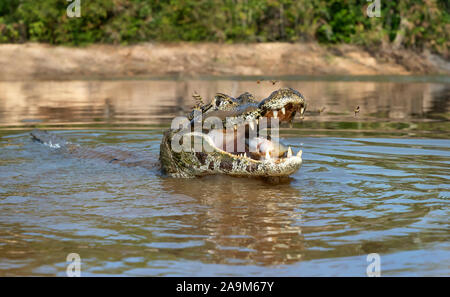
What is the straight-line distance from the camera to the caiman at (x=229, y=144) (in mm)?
6160

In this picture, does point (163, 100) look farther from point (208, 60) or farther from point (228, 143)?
point (228, 143)

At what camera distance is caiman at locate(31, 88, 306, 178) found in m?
6.16

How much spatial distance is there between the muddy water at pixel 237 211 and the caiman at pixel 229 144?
0.17 metres

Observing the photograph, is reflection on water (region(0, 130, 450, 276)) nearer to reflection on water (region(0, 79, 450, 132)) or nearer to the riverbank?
reflection on water (region(0, 79, 450, 132))

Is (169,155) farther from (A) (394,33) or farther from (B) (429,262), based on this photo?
(A) (394,33)

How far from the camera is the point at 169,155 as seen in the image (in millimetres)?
6965

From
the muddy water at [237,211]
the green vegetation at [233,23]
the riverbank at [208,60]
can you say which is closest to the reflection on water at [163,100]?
the riverbank at [208,60]

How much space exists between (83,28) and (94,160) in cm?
2254

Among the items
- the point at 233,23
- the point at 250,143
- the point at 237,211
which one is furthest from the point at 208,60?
the point at 237,211

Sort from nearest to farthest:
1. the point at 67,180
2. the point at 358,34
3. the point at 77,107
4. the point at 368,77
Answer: the point at 67,180
the point at 77,107
the point at 368,77
the point at 358,34

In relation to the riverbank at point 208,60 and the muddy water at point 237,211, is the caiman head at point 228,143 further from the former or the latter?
the riverbank at point 208,60

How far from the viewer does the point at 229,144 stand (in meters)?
6.71

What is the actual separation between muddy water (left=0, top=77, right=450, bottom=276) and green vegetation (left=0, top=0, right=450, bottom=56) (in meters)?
18.2
